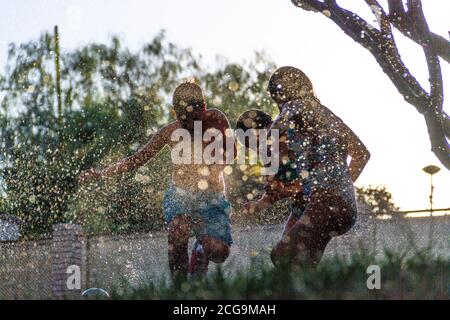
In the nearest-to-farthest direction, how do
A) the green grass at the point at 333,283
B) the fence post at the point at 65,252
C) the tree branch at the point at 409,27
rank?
the green grass at the point at 333,283 < the tree branch at the point at 409,27 < the fence post at the point at 65,252

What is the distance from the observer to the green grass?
299 centimetres

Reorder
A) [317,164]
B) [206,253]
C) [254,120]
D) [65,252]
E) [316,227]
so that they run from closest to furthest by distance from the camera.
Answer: [316,227], [317,164], [254,120], [206,253], [65,252]

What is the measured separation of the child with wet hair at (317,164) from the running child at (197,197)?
1034 millimetres

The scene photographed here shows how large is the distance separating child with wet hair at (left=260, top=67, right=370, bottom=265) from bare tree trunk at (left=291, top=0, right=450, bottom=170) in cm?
214

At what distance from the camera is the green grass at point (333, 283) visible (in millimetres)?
2994

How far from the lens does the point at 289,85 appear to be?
5012 mm

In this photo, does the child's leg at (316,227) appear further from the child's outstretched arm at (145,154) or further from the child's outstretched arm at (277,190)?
the child's outstretched arm at (145,154)

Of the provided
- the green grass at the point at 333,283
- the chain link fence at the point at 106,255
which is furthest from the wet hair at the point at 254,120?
the chain link fence at the point at 106,255

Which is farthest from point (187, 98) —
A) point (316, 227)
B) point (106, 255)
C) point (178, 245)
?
Answer: point (106, 255)

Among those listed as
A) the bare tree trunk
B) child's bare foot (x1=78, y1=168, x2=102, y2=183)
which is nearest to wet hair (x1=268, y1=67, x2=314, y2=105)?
child's bare foot (x1=78, y1=168, x2=102, y2=183)

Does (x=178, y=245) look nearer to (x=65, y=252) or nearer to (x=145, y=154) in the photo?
(x=145, y=154)

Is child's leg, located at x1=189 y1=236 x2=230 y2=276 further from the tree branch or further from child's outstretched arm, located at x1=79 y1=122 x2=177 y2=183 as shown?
the tree branch

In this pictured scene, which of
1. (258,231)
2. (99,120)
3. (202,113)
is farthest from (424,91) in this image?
(99,120)

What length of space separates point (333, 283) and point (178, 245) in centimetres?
279
